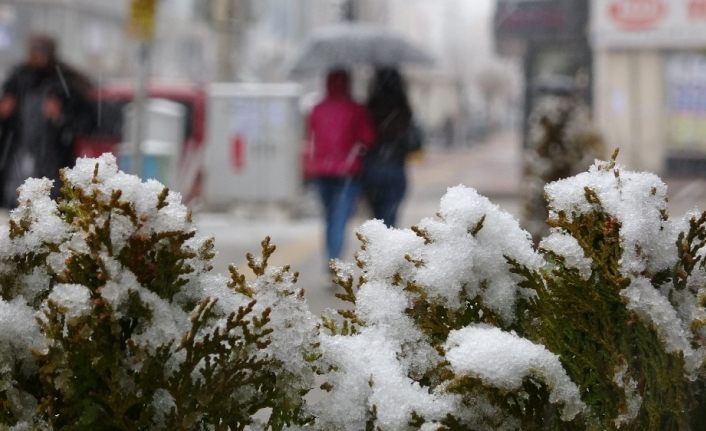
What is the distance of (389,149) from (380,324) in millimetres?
7121

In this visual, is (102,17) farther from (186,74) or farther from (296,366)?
(296,366)

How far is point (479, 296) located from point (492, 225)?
0.14m

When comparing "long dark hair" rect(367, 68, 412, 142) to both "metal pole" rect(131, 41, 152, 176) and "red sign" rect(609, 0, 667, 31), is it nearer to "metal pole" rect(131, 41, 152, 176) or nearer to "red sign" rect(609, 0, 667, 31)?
"metal pole" rect(131, 41, 152, 176)

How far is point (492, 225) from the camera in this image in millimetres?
2084

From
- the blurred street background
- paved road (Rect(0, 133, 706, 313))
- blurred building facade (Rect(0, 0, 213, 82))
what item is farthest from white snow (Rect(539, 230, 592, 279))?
blurred building facade (Rect(0, 0, 213, 82))

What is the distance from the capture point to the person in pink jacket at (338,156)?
29.7ft

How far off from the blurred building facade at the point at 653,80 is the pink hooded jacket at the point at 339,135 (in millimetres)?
12163

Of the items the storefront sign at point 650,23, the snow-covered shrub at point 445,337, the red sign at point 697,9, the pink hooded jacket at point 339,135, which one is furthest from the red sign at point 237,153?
the snow-covered shrub at point 445,337

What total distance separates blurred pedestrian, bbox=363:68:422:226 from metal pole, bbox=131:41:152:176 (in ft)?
5.52

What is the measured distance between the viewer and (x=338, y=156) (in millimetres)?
9031

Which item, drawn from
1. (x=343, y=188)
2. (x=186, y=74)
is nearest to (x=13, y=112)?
(x=343, y=188)

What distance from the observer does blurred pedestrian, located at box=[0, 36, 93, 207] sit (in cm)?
816

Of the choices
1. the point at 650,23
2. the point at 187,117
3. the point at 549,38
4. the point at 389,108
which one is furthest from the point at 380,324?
the point at 549,38

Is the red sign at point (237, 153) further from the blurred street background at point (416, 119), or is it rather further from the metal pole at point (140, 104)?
the metal pole at point (140, 104)
